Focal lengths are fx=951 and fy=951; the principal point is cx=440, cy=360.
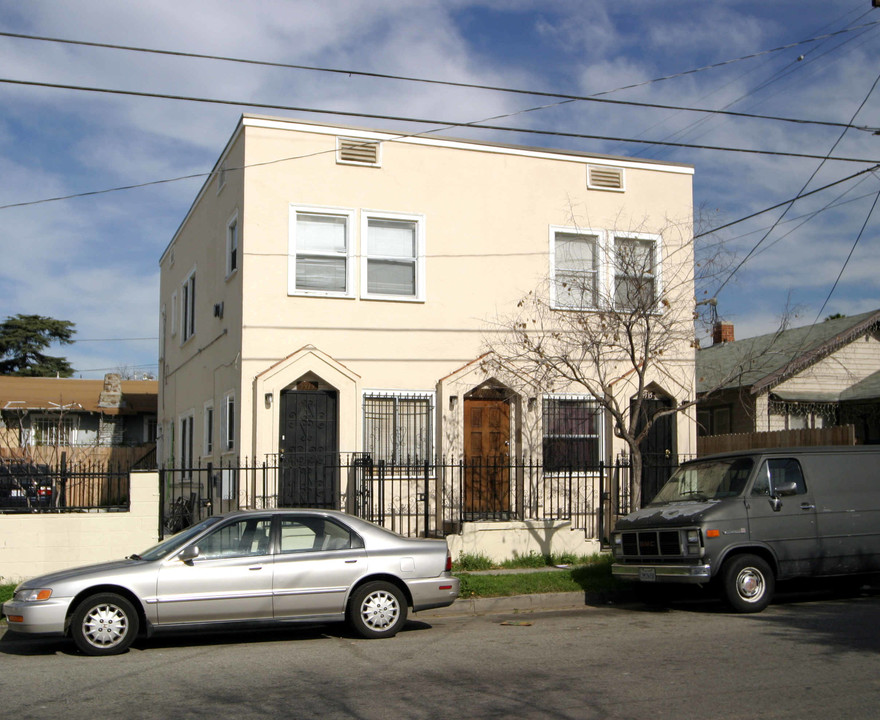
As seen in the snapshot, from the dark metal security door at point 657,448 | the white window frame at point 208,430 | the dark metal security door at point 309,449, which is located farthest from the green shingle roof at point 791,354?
the white window frame at point 208,430

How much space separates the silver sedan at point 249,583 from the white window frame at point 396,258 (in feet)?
22.4

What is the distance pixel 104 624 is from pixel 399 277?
886 centimetres

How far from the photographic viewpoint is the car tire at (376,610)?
9.71m

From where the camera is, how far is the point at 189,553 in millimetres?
9406

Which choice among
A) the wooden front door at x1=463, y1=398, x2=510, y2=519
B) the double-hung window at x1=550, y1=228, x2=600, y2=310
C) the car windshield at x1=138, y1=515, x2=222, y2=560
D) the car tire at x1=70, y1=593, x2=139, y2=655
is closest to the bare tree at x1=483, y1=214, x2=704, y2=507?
the double-hung window at x1=550, y1=228, x2=600, y2=310

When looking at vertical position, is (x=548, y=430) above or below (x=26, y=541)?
above

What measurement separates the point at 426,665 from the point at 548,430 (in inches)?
354

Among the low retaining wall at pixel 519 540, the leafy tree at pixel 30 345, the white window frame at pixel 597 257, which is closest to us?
the low retaining wall at pixel 519 540

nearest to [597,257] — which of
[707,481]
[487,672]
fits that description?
[707,481]

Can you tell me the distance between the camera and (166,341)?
2364 cm

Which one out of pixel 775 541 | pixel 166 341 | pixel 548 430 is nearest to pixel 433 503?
pixel 548 430

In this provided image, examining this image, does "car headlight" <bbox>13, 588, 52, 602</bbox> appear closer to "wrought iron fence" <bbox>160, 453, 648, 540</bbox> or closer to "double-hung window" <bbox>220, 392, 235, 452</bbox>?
"wrought iron fence" <bbox>160, 453, 648, 540</bbox>

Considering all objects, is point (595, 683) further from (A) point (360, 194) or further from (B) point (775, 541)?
(A) point (360, 194)

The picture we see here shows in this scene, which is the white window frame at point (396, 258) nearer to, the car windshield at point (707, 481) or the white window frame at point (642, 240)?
the white window frame at point (642, 240)
